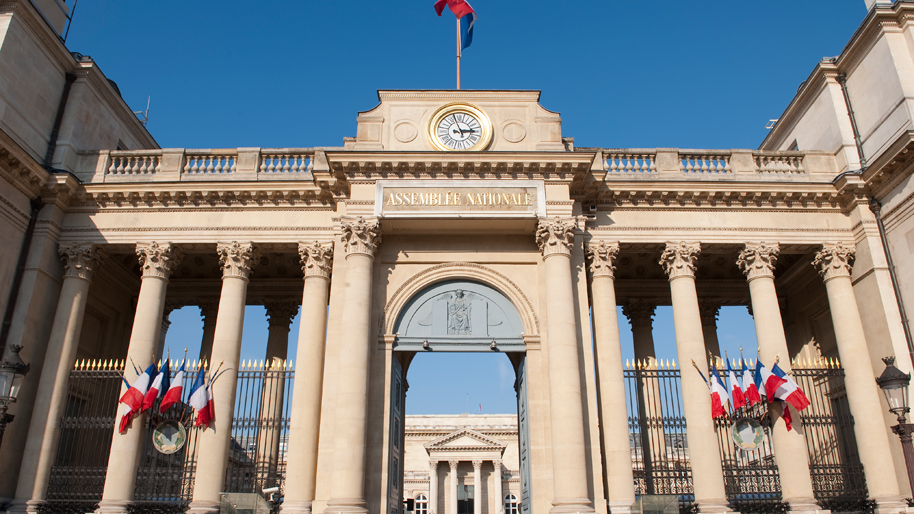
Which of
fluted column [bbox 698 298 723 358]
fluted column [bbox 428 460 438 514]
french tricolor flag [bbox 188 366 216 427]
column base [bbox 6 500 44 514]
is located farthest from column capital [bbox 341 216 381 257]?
fluted column [bbox 428 460 438 514]

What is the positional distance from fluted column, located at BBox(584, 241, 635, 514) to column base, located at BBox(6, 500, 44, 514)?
1250 centimetres

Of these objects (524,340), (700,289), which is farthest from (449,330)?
(700,289)

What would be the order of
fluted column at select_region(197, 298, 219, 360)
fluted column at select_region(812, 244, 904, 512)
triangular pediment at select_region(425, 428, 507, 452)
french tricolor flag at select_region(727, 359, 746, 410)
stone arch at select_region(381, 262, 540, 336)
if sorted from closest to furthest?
1. fluted column at select_region(812, 244, 904, 512)
2. french tricolor flag at select_region(727, 359, 746, 410)
3. stone arch at select_region(381, 262, 540, 336)
4. fluted column at select_region(197, 298, 219, 360)
5. triangular pediment at select_region(425, 428, 507, 452)

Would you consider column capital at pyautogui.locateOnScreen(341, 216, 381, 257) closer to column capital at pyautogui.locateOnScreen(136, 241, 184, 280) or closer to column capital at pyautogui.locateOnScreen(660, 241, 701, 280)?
column capital at pyautogui.locateOnScreen(136, 241, 184, 280)

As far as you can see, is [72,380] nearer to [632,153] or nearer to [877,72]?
[632,153]

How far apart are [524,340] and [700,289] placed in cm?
784

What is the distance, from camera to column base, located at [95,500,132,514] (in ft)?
47.6

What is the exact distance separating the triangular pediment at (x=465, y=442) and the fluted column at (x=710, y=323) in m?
27.2

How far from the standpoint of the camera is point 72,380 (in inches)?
675

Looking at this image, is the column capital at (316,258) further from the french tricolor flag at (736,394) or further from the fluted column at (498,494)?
the fluted column at (498,494)

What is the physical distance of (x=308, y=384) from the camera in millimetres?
15516

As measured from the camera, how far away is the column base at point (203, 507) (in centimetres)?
1444

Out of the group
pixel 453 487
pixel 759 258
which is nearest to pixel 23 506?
pixel 759 258

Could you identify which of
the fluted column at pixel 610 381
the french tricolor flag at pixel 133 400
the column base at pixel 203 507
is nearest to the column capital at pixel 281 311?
the french tricolor flag at pixel 133 400
